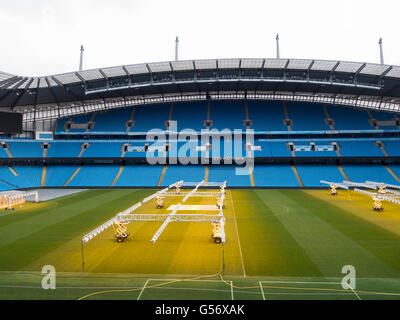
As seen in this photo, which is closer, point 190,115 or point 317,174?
point 317,174

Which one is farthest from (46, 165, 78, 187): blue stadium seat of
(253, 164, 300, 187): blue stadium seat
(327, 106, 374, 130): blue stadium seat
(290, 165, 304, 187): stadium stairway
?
(327, 106, 374, 130): blue stadium seat

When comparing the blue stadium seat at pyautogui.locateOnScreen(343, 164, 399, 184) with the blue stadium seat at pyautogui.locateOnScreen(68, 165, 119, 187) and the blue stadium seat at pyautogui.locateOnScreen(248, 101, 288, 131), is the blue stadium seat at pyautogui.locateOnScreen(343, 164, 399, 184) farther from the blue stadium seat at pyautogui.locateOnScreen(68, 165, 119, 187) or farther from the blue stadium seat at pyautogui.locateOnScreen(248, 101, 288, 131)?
the blue stadium seat at pyautogui.locateOnScreen(68, 165, 119, 187)

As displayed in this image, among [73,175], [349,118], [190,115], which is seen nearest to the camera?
[73,175]

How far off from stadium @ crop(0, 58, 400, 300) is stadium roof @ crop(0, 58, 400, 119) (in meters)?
0.32

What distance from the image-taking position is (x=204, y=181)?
43.7m

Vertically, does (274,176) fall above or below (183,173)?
below

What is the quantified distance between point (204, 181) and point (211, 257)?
30.3 meters

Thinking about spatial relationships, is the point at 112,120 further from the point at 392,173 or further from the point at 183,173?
the point at 392,173

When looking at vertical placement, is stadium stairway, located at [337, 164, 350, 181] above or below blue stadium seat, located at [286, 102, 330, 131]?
below

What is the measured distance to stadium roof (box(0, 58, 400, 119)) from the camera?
126 ft

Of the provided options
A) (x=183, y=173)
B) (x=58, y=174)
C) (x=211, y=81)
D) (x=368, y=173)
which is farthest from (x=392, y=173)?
(x=58, y=174)

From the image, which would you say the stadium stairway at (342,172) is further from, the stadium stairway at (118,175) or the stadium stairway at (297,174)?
the stadium stairway at (118,175)

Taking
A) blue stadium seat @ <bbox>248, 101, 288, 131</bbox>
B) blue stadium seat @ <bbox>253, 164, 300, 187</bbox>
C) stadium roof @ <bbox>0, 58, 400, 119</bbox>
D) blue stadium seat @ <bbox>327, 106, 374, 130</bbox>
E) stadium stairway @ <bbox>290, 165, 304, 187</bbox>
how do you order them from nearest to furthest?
stadium roof @ <bbox>0, 58, 400, 119</bbox> < stadium stairway @ <bbox>290, 165, 304, 187</bbox> < blue stadium seat @ <bbox>253, 164, 300, 187</bbox> < blue stadium seat @ <bbox>327, 106, 374, 130</bbox> < blue stadium seat @ <bbox>248, 101, 288, 131</bbox>

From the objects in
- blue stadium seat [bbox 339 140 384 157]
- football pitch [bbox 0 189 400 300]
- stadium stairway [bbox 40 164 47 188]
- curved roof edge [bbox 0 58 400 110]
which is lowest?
football pitch [bbox 0 189 400 300]
